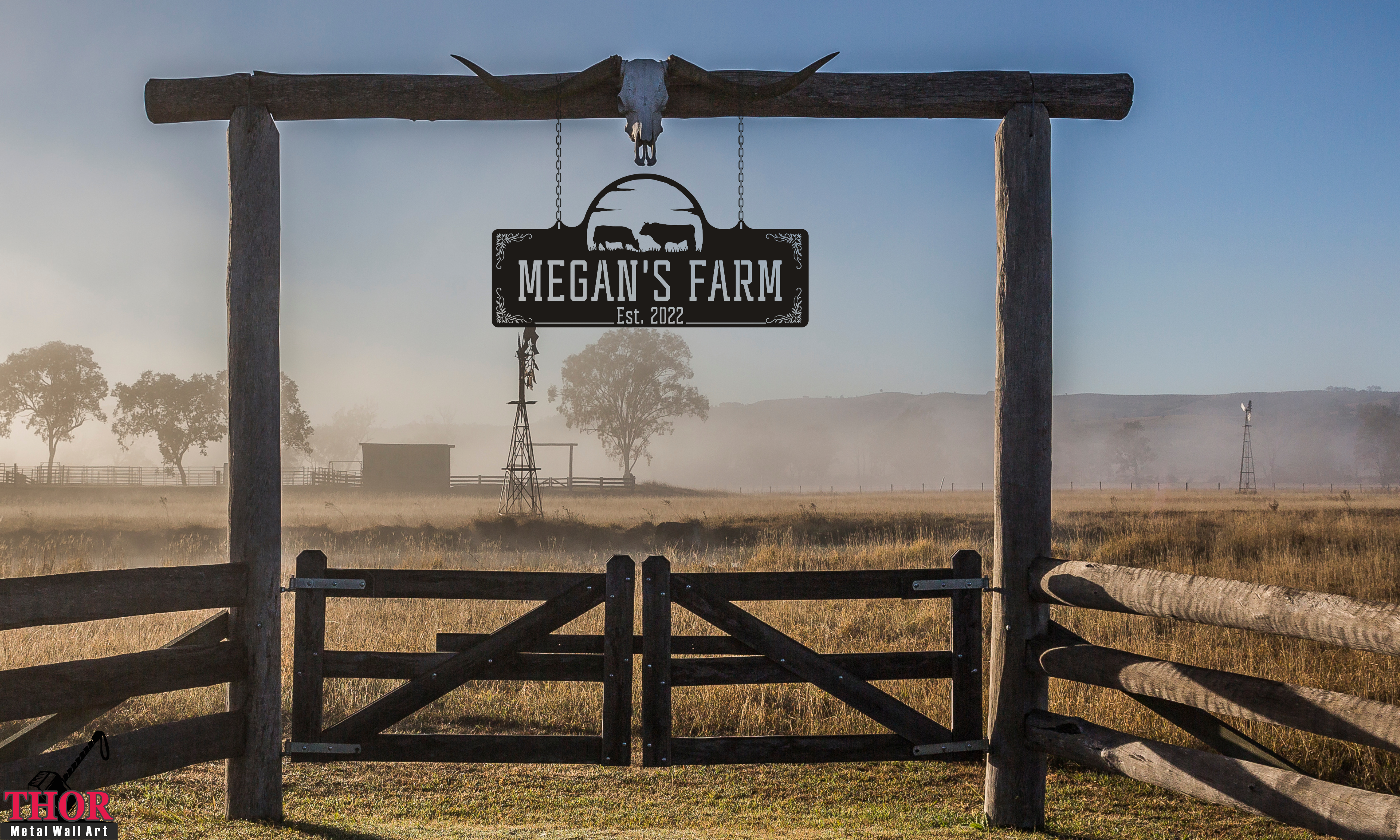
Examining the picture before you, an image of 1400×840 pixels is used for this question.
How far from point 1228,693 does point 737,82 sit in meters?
4.27

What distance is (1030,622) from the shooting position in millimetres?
5492

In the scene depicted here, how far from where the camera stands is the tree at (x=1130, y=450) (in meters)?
153

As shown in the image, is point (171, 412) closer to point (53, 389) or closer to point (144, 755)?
point (53, 389)

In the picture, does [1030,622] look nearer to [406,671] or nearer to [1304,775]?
[1304,775]

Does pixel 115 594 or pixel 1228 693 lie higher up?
pixel 115 594

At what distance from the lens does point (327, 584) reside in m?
5.52

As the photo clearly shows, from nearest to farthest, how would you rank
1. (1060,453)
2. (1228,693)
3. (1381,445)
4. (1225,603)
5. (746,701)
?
(1225,603) < (1228,693) < (746,701) < (1381,445) < (1060,453)

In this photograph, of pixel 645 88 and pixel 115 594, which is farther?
pixel 645 88

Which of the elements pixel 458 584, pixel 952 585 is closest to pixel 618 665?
pixel 458 584

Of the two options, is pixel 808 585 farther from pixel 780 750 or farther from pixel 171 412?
pixel 171 412

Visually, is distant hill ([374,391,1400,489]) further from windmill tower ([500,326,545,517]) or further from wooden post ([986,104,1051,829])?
wooden post ([986,104,1051,829])

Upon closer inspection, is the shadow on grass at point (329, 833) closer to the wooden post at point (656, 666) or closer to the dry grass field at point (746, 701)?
the dry grass field at point (746, 701)

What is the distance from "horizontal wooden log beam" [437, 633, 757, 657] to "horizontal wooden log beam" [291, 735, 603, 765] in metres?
0.52

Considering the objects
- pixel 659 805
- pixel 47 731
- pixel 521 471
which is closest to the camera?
pixel 47 731
